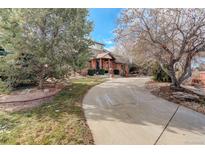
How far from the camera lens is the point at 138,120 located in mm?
3096

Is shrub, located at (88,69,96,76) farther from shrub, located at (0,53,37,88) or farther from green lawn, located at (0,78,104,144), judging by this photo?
shrub, located at (0,53,37,88)

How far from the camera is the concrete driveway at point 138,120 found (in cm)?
259

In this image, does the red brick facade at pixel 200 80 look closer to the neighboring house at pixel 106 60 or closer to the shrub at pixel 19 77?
the neighboring house at pixel 106 60

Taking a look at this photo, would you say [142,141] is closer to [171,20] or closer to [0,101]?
[0,101]

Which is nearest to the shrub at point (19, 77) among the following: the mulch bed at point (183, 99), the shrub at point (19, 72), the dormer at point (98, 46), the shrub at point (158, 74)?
the shrub at point (19, 72)

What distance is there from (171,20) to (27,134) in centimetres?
377

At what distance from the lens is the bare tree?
4.14 metres

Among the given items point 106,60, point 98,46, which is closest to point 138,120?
point 98,46

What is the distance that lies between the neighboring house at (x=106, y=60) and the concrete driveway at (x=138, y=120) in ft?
2.55

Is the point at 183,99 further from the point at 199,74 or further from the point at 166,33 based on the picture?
the point at 166,33
